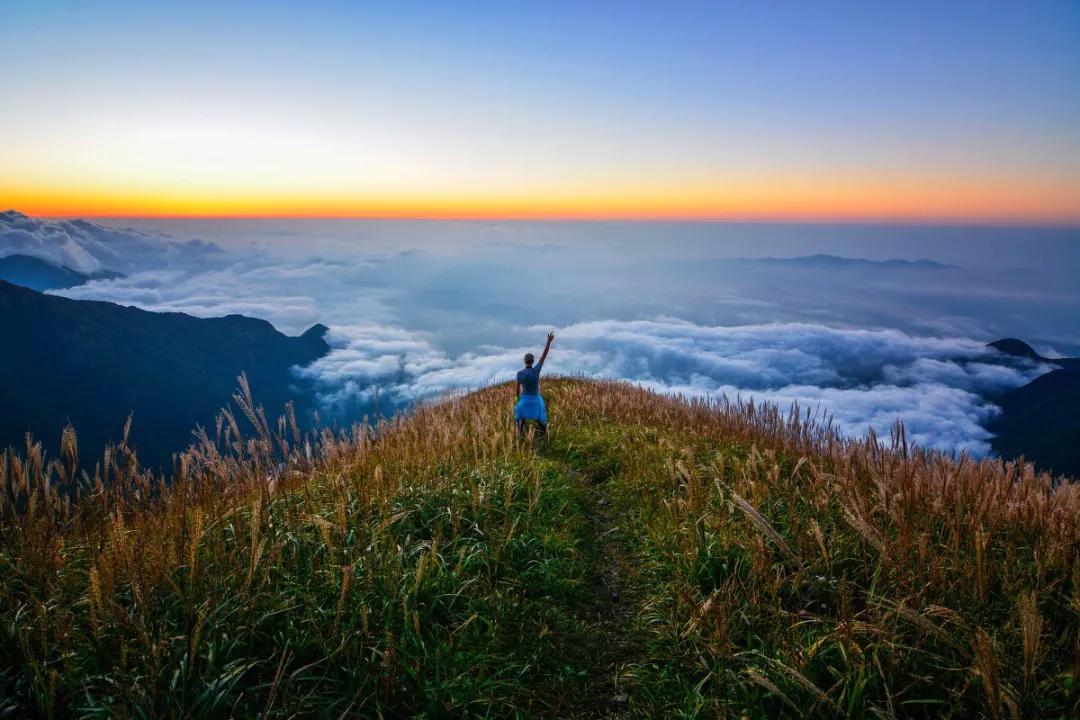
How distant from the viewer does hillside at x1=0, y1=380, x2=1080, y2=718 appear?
9.24 ft

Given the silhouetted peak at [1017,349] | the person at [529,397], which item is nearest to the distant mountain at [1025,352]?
the silhouetted peak at [1017,349]

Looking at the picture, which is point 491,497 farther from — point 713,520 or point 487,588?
point 713,520

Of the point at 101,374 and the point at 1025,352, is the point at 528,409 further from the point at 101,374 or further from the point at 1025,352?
the point at 1025,352

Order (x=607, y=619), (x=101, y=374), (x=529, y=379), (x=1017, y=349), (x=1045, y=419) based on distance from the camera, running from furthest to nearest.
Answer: (x=1017, y=349)
(x=101, y=374)
(x=1045, y=419)
(x=529, y=379)
(x=607, y=619)

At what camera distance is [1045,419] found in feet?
442

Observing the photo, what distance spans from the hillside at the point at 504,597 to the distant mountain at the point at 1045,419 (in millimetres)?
115447

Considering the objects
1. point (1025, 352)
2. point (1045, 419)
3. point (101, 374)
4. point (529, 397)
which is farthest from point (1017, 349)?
point (101, 374)

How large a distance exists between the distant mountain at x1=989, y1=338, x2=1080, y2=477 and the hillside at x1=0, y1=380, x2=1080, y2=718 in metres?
115

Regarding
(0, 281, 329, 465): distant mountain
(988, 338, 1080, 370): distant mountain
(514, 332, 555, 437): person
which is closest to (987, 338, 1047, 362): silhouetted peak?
(988, 338, 1080, 370): distant mountain

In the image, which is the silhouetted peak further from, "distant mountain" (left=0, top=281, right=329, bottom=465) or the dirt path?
"distant mountain" (left=0, top=281, right=329, bottom=465)

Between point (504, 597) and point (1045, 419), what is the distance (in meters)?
190

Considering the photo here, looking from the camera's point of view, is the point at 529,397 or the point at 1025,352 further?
the point at 1025,352

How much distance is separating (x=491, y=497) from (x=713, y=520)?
2408 mm

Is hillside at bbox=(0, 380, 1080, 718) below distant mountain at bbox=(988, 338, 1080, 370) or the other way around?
the other way around
